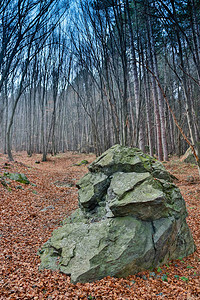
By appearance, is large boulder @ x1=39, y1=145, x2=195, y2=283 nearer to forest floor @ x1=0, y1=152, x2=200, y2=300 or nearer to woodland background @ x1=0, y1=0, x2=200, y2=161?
forest floor @ x1=0, y1=152, x2=200, y2=300

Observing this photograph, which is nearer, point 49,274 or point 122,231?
point 49,274

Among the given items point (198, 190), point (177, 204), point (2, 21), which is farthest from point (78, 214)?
point (2, 21)

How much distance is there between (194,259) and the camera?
2.74 m

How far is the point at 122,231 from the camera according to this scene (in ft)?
8.28

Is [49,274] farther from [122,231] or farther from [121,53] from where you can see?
[121,53]

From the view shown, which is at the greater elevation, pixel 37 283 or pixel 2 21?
pixel 2 21

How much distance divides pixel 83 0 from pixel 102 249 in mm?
9920

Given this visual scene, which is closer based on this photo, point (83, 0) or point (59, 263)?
point (59, 263)

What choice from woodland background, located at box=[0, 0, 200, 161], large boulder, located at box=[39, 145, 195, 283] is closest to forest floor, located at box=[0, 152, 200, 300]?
large boulder, located at box=[39, 145, 195, 283]

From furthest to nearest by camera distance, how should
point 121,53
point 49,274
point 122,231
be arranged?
point 121,53
point 122,231
point 49,274

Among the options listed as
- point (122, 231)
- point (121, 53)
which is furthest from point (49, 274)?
point (121, 53)

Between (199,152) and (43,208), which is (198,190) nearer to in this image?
(199,152)

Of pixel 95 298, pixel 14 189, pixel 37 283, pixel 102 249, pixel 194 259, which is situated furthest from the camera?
pixel 14 189

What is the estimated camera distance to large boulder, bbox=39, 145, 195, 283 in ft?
7.62
